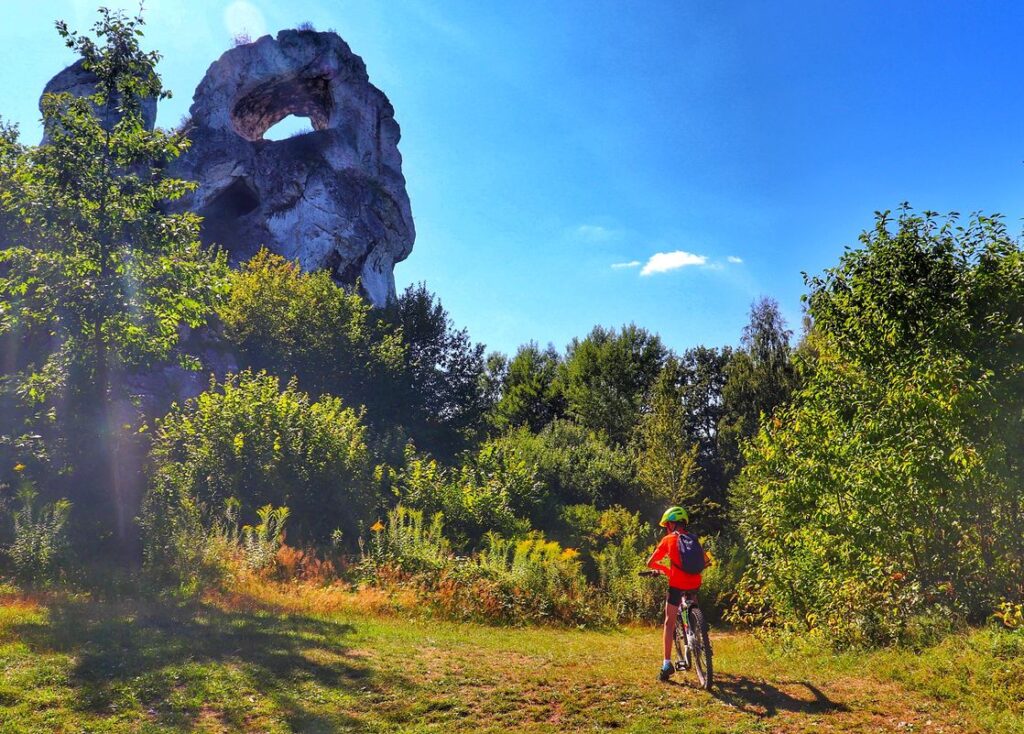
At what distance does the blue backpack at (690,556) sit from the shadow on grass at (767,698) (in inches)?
53.8

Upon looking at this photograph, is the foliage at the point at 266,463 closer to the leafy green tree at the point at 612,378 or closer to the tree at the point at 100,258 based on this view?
the tree at the point at 100,258

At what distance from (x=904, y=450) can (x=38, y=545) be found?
50.3 ft

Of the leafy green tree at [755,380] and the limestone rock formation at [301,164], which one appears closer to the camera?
the leafy green tree at [755,380]

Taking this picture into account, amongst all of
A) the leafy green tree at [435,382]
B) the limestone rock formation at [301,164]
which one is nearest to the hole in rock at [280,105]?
the limestone rock formation at [301,164]

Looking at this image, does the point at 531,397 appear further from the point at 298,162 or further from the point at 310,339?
the point at 298,162

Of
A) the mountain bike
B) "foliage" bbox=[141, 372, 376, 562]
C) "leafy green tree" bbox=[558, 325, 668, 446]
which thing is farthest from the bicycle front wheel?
"leafy green tree" bbox=[558, 325, 668, 446]

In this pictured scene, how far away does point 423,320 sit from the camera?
4172 cm

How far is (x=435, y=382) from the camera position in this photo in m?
39.3

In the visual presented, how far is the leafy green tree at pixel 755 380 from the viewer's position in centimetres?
3978

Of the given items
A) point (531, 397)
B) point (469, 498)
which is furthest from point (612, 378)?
point (469, 498)

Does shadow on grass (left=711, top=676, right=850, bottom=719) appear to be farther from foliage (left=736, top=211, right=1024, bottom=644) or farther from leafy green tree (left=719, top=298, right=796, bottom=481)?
leafy green tree (left=719, top=298, right=796, bottom=481)

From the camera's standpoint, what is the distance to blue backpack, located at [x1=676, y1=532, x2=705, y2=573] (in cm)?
776

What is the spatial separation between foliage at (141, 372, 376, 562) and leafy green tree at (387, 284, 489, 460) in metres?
14.0

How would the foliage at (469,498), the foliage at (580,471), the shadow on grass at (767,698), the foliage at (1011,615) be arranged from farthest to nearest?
the foliage at (580,471), the foliage at (469,498), the foliage at (1011,615), the shadow on grass at (767,698)
